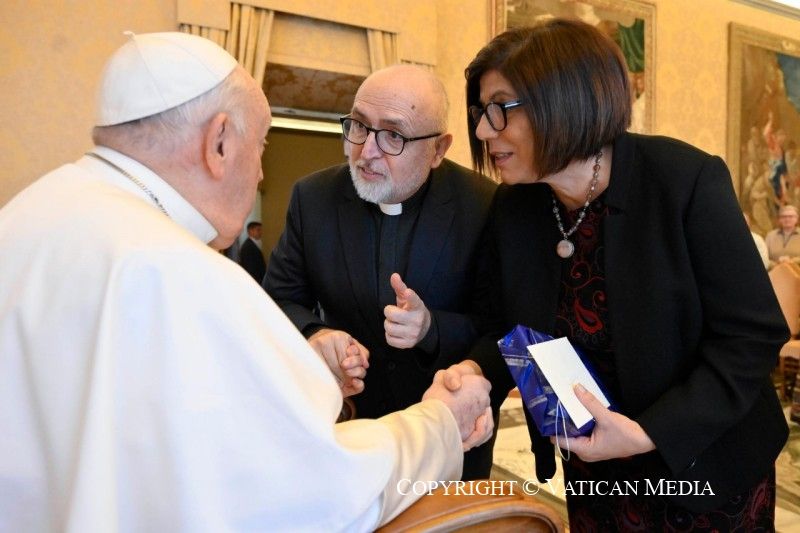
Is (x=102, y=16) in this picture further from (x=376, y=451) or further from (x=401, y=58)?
(x=376, y=451)

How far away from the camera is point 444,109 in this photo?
238 centimetres

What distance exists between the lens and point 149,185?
1.31 metres

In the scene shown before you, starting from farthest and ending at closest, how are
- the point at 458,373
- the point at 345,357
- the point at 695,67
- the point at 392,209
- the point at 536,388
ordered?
1. the point at 695,67
2. the point at 392,209
3. the point at 345,357
4. the point at 458,373
5. the point at 536,388

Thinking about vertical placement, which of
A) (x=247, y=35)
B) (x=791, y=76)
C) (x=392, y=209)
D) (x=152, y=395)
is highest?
(x=791, y=76)

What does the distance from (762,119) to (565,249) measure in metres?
10.7

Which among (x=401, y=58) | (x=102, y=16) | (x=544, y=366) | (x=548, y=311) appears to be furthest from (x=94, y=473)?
(x=401, y=58)

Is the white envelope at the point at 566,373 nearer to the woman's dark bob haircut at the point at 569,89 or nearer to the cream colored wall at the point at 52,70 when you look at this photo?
the woman's dark bob haircut at the point at 569,89

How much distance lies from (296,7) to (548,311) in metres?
5.61

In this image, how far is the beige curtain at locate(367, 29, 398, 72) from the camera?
6746 mm

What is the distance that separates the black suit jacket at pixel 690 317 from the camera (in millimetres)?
1418

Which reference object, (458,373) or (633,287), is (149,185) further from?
(633,287)

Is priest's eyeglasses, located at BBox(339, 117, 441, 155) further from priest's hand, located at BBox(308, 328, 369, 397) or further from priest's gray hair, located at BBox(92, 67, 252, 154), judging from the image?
priest's gray hair, located at BBox(92, 67, 252, 154)

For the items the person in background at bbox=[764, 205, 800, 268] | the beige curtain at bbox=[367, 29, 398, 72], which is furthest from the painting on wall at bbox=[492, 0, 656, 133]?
the person in background at bbox=[764, 205, 800, 268]

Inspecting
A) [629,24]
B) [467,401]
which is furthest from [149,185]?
[629,24]
